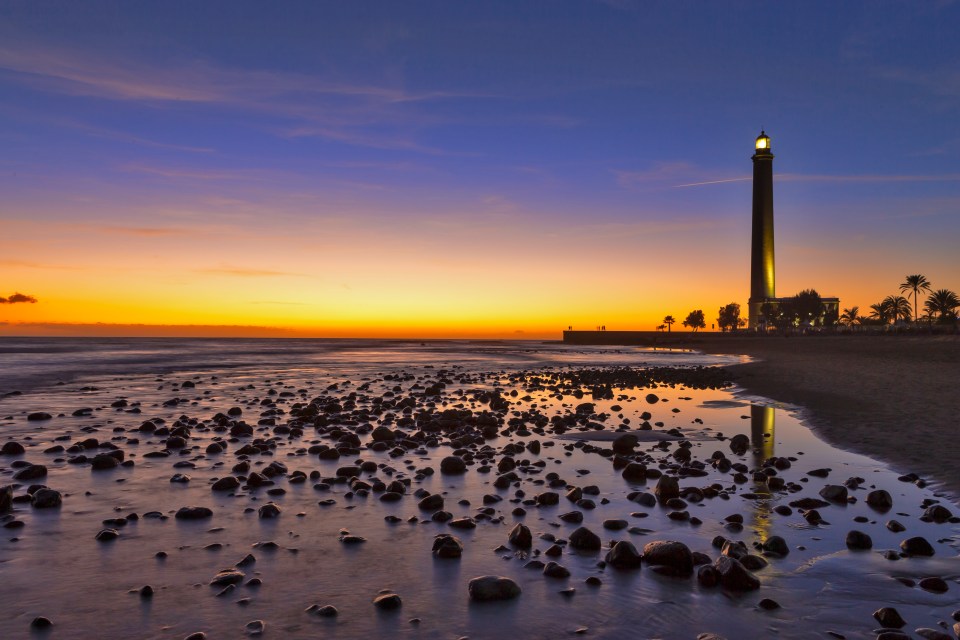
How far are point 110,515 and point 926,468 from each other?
14.3 m

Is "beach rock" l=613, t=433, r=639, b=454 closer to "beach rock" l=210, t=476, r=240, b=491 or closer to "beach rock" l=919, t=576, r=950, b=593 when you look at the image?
"beach rock" l=919, t=576, r=950, b=593

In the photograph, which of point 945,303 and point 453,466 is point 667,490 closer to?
point 453,466

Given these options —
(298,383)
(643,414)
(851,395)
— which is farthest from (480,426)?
(298,383)

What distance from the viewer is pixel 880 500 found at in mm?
9180

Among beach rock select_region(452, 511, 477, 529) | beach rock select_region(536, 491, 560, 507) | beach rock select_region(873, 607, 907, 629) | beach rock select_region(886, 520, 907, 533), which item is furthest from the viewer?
beach rock select_region(536, 491, 560, 507)

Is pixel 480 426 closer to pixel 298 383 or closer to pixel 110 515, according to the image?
pixel 110 515

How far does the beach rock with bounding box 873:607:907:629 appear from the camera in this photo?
5.46 metres

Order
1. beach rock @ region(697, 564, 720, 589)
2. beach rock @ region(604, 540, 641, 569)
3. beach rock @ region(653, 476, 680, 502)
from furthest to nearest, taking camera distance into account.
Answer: beach rock @ region(653, 476, 680, 502)
beach rock @ region(604, 540, 641, 569)
beach rock @ region(697, 564, 720, 589)

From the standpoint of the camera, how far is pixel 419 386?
31.0 meters

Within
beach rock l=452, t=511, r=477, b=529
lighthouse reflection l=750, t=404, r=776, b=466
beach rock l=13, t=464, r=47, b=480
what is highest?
beach rock l=13, t=464, r=47, b=480

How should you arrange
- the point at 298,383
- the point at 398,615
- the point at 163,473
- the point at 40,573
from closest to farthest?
the point at 398,615
the point at 40,573
the point at 163,473
the point at 298,383

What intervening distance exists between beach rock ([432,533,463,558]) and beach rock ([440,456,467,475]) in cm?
403

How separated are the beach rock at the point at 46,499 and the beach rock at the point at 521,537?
Result: 22.9ft

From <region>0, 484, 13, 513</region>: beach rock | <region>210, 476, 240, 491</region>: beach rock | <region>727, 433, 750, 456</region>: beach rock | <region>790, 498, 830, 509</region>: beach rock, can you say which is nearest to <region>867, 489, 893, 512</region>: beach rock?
<region>790, 498, 830, 509</region>: beach rock
